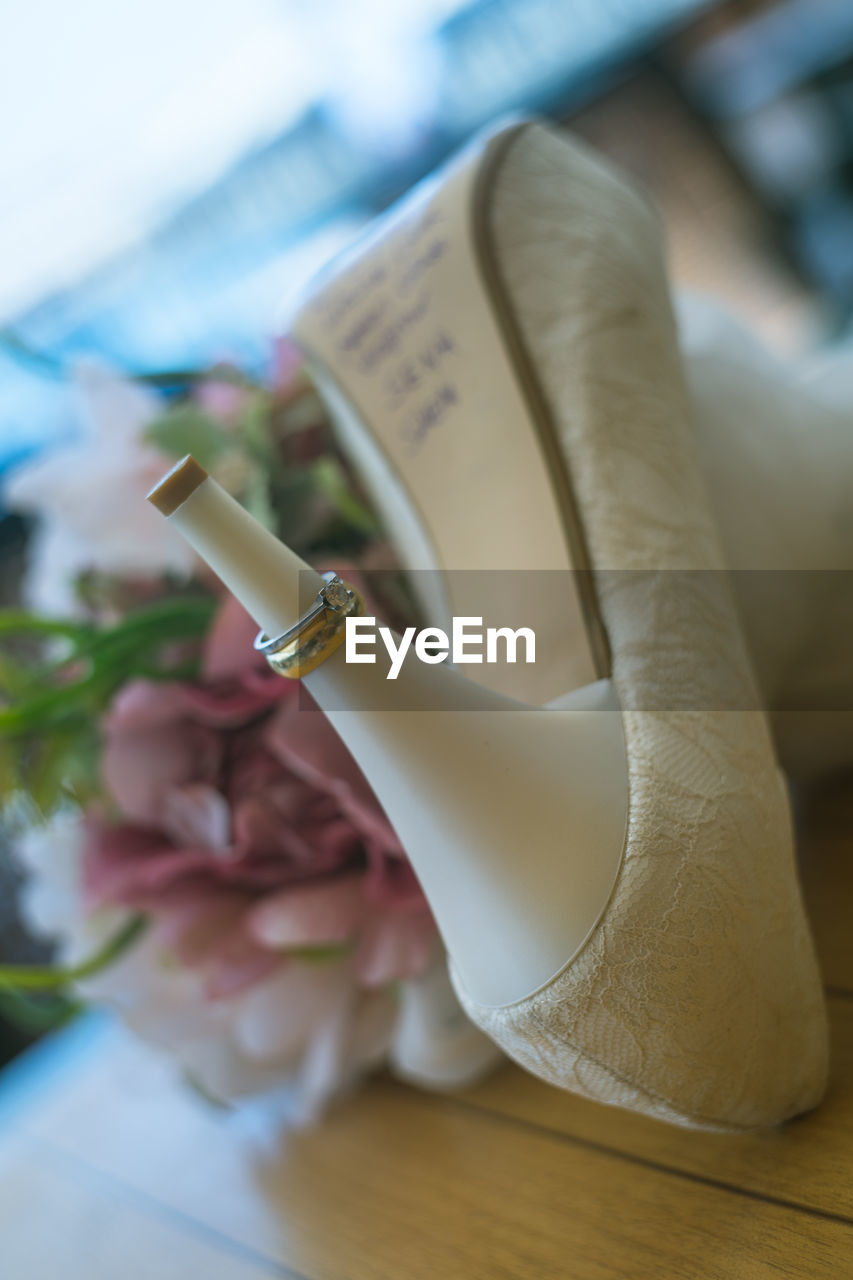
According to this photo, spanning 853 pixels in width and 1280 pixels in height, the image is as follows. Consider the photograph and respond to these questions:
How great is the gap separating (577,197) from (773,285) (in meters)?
0.65

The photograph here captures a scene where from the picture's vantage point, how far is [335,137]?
91 centimetres

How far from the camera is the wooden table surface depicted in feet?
0.78

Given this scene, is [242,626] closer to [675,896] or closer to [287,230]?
[675,896]

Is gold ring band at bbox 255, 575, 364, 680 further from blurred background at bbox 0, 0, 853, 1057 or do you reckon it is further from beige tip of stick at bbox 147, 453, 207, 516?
Answer: blurred background at bbox 0, 0, 853, 1057

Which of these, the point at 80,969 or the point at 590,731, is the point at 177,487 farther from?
the point at 80,969

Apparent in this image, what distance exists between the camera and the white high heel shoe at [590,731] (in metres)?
0.21

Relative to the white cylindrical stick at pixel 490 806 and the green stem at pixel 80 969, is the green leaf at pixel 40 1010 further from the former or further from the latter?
the white cylindrical stick at pixel 490 806

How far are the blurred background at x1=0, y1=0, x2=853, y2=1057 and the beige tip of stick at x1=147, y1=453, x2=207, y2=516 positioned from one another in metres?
0.68

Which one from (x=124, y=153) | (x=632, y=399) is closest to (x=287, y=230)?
(x=124, y=153)

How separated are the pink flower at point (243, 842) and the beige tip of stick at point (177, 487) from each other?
15cm

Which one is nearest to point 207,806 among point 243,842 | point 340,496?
point 243,842

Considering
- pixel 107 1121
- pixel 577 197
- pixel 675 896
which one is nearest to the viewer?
pixel 675 896

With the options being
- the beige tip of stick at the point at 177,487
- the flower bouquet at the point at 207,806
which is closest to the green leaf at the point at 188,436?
the flower bouquet at the point at 207,806

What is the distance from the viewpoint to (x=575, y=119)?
2.93ft
